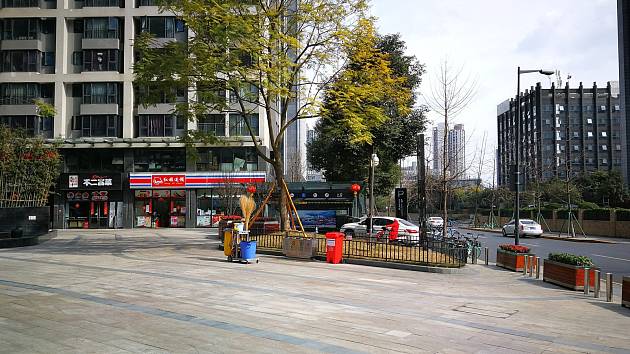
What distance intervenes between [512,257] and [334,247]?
647 cm

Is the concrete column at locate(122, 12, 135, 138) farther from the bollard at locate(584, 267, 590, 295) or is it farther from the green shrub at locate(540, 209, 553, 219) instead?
the green shrub at locate(540, 209, 553, 219)

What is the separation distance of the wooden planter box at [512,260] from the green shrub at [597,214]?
1062 inches

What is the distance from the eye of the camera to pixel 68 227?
A: 44594 mm

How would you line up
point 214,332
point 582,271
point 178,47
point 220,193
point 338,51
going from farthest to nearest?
point 220,193, point 338,51, point 178,47, point 582,271, point 214,332

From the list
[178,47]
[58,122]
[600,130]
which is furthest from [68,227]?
[600,130]

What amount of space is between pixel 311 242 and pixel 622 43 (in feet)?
267

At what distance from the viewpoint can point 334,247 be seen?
59.0ft

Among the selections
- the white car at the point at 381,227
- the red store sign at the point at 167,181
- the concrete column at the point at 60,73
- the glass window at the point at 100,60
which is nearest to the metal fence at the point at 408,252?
the white car at the point at 381,227

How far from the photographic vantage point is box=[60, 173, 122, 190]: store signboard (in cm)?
4375

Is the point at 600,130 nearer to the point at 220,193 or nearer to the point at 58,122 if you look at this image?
the point at 220,193

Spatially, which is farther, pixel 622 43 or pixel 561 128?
pixel 561 128

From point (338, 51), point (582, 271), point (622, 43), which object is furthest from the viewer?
point (622, 43)

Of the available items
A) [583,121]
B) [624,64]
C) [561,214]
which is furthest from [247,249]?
[583,121]

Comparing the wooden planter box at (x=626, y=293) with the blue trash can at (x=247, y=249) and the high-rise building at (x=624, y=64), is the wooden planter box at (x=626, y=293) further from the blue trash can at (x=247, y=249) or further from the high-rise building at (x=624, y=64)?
the high-rise building at (x=624, y=64)
